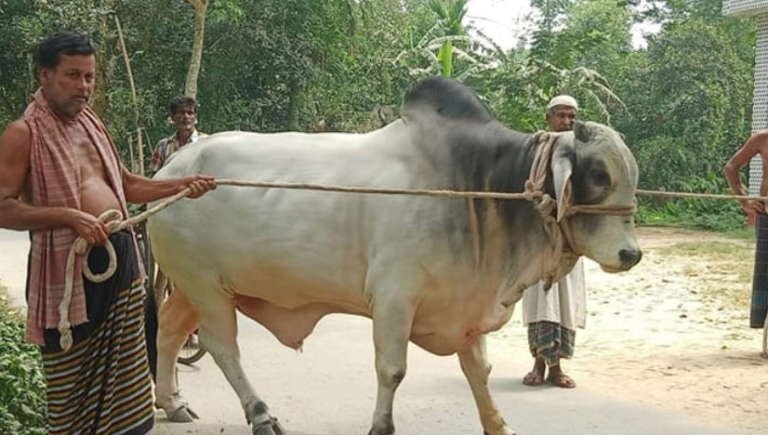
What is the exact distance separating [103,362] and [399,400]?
2.69m

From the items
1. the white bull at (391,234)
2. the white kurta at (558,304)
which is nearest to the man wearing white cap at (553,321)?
the white kurta at (558,304)

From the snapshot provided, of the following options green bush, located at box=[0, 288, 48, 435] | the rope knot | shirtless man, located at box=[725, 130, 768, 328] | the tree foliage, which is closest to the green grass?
shirtless man, located at box=[725, 130, 768, 328]

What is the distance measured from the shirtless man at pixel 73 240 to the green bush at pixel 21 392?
110 centimetres

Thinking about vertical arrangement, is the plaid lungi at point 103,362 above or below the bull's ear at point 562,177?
below

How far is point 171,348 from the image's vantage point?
538 centimetres

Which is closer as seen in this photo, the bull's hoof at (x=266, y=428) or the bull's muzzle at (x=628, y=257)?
the bull's muzzle at (x=628, y=257)

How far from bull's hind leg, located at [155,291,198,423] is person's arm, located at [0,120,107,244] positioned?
193 centimetres

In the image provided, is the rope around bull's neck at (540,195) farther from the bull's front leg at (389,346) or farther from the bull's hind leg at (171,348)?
the bull's hind leg at (171,348)

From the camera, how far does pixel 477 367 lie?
4.86m

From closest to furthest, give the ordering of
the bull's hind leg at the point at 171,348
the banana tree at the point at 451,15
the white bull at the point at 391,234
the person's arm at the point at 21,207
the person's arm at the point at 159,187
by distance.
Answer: the person's arm at the point at 21,207 → the person's arm at the point at 159,187 → the white bull at the point at 391,234 → the bull's hind leg at the point at 171,348 → the banana tree at the point at 451,15

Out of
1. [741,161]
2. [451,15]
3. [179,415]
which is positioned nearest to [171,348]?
[179,415]

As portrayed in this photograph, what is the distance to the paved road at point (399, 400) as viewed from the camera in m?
5.41

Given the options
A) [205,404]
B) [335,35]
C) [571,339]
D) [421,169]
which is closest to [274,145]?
[421,169]

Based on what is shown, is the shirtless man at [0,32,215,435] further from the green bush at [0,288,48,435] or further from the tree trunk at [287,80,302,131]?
the tree trunk at [287,80,302,131]
